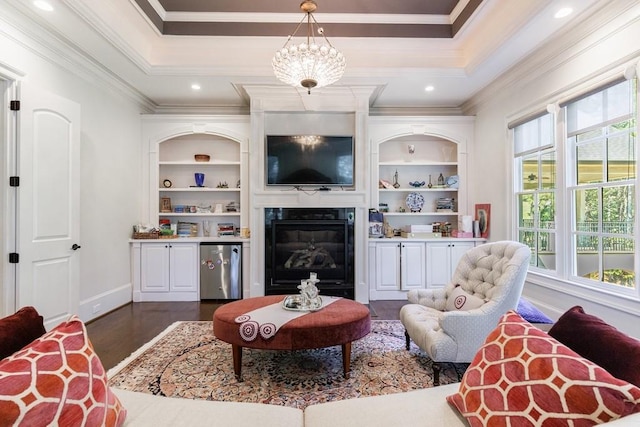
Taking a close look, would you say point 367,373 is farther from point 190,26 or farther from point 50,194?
point 190,26

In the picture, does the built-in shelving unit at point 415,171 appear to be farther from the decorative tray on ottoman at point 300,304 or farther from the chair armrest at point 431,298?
the decorative tray on ottoman at point 300,304

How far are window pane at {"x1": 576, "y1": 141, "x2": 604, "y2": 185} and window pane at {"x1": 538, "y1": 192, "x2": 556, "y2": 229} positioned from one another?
407 millimetres

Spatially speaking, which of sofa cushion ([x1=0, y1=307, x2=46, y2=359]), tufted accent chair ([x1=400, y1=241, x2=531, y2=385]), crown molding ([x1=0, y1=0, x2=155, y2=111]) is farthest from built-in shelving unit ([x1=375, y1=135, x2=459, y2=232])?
sofa cushion ([x1=0, y1=307, x2=46, y2=359])

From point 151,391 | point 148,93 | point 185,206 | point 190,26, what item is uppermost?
point 190,26

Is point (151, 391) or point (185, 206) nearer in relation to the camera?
point (151, 391)

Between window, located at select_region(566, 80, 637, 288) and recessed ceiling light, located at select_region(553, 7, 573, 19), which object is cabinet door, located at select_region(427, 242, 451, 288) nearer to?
window, located at select_region(566, 80, 637, 288)

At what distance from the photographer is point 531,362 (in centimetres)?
107

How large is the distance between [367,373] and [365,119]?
3.15 metres

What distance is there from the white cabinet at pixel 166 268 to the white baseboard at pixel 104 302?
0.16 metres

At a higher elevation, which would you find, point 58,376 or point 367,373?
point 58,376

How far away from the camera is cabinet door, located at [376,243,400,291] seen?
186 inches

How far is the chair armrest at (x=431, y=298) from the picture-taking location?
2.94 metres

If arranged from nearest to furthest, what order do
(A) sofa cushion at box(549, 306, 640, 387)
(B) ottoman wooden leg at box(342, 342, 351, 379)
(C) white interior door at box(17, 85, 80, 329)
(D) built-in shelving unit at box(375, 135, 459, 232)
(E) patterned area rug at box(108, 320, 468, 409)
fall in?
(A) sofa cushion at box(549, 306, 640, 387) < (E) patterned area rug at box(108, 320, 468, 409) < (B) ottoman wooden leg at box(342, 342, 351, 379) < (C) white interior door at box(17, 85, 80, 329) < (D) built-in shelving unit at box(375, 135, 459, 232)

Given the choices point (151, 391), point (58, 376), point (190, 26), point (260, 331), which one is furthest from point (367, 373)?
point (190, 26)
